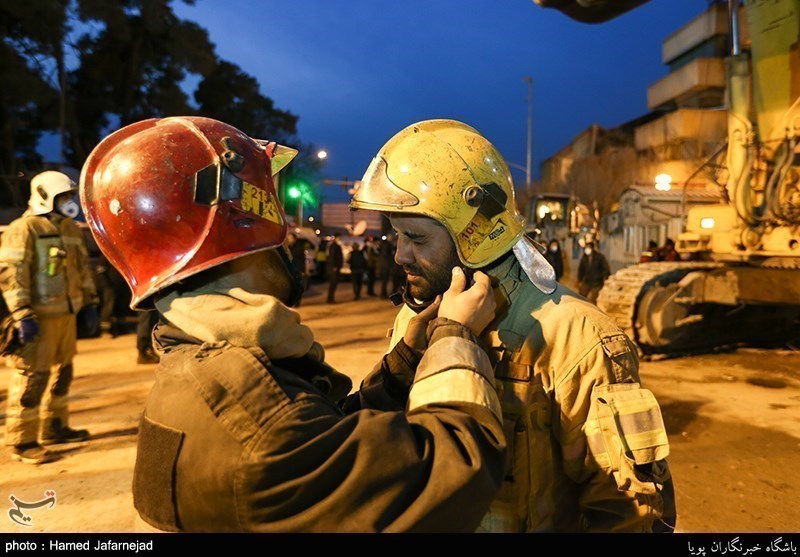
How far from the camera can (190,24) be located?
2473 centimetres

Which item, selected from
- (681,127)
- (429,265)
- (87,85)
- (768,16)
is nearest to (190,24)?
(87,85)

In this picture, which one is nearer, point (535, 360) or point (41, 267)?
point (535, 360)

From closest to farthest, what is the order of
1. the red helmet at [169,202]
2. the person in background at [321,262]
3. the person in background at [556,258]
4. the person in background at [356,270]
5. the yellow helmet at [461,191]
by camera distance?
1. the red helmet at [169,202]
2. the yellow helmet at [461,191]
3. the person in background at [556,258]
4. the person in background at [356,270]
5. the person in background at [321,262]

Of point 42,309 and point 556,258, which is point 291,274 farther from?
point 556,258

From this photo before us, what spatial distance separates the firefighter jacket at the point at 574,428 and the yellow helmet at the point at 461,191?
0.33 m

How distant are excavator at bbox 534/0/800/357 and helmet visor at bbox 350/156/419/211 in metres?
6.89

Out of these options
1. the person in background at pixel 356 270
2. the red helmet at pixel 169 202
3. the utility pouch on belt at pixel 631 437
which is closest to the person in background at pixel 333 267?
the person in background at pixel 356 270

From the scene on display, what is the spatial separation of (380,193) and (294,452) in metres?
1.22

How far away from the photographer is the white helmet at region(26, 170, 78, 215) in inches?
200

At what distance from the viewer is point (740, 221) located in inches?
329

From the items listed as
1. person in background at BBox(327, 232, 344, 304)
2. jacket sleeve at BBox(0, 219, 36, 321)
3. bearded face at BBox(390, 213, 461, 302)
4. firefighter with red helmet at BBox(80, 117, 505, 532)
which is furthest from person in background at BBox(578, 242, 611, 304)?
firefighter with red helmet at BBox(80, 117, 505, 532)

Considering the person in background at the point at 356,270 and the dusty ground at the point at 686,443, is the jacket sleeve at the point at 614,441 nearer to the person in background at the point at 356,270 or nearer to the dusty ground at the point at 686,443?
the dusty ground at the point at 686,443

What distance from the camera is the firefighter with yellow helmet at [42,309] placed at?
15.5 ft

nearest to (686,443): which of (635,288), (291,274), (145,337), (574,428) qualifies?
(635,288)
